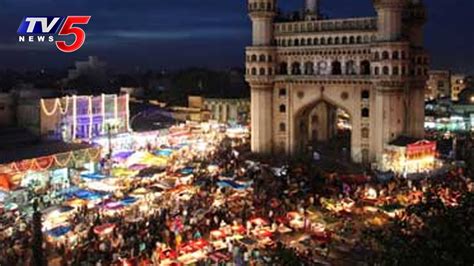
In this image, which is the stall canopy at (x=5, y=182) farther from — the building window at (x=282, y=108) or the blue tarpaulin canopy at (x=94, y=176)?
the building window at (x=282, y=108)

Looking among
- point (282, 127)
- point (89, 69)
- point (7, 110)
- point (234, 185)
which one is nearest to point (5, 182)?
point (7, 110)

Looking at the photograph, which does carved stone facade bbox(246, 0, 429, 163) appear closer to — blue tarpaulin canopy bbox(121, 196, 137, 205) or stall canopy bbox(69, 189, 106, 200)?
blue tarpaulin canopy bbox(121, 196, 137, 205)

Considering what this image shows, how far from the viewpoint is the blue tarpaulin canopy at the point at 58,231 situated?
22453 millimetres

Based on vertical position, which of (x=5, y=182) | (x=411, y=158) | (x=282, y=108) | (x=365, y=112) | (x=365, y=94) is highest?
(x=365, y=94)

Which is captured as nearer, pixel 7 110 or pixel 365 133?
pixel 7 110

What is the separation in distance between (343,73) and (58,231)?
26.1 m

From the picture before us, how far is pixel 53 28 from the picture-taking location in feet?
107

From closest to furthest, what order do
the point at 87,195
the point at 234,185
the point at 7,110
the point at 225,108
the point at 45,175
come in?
the point at 87,195
the point at 234,185
the point at 45,175
the point at 7,110
the point at 225,108

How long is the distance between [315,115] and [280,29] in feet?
30.3

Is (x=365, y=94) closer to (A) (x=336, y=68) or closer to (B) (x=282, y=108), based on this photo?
(A) (x=336, y=68)

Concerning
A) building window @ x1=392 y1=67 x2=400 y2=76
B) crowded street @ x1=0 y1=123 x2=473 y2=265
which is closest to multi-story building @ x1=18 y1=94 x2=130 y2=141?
crowded street @ x1=0 y1=123 x2=473 y2=265

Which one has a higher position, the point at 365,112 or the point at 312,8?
the point at 312,8

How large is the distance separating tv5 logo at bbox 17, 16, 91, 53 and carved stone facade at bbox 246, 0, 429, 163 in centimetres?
1597

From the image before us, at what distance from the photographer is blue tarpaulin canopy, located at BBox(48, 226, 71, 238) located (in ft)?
73.7
